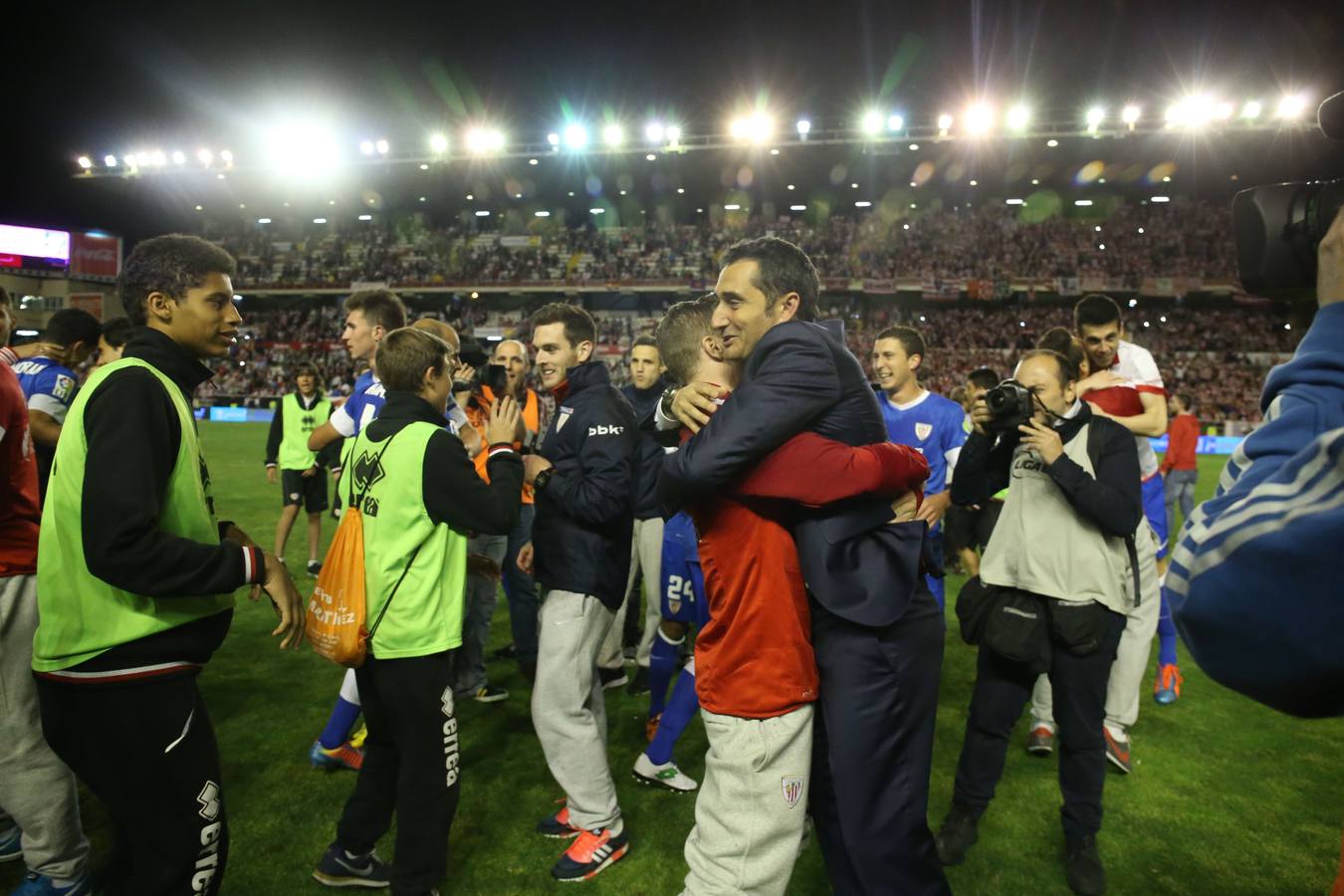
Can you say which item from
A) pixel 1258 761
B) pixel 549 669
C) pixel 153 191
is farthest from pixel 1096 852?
pixel 153 191

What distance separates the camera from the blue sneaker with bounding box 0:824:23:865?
3.19 meters

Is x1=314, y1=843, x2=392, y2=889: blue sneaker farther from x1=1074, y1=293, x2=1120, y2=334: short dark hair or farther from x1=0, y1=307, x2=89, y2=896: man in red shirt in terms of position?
x1=1074, y1=293, x2=1120, y2=334: short dark hair

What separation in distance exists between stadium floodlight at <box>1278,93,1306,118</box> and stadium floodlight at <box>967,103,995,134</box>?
417 inches

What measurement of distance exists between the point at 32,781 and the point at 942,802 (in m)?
3.81

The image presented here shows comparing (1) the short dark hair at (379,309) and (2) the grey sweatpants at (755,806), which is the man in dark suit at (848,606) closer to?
(2) the grey sweatpants at (755,806)

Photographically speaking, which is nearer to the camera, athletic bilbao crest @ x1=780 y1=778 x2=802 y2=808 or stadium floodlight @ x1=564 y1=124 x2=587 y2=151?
athletic bilbao crest @ x1=780 y1=778 x2=802 y2=808

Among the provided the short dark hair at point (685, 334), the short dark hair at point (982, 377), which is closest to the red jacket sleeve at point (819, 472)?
the short dark hair at point (685, 334)

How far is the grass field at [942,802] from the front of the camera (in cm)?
319

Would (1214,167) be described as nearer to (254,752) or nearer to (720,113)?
(720,113)

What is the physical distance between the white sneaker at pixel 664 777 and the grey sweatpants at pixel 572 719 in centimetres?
65

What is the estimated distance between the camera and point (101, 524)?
6.70 ft

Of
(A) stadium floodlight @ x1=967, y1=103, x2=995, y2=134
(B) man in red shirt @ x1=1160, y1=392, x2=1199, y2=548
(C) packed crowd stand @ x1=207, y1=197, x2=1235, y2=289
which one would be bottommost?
(B) man in red shirt @ x1=1160, y1=392, x2=1199, y2=548

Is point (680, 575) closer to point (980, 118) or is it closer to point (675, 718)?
point (675, 718)

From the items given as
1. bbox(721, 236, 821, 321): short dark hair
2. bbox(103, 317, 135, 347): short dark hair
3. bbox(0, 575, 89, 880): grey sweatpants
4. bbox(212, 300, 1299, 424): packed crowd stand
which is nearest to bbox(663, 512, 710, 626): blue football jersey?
bbox(721, 236, 821, 321): short dark hair
